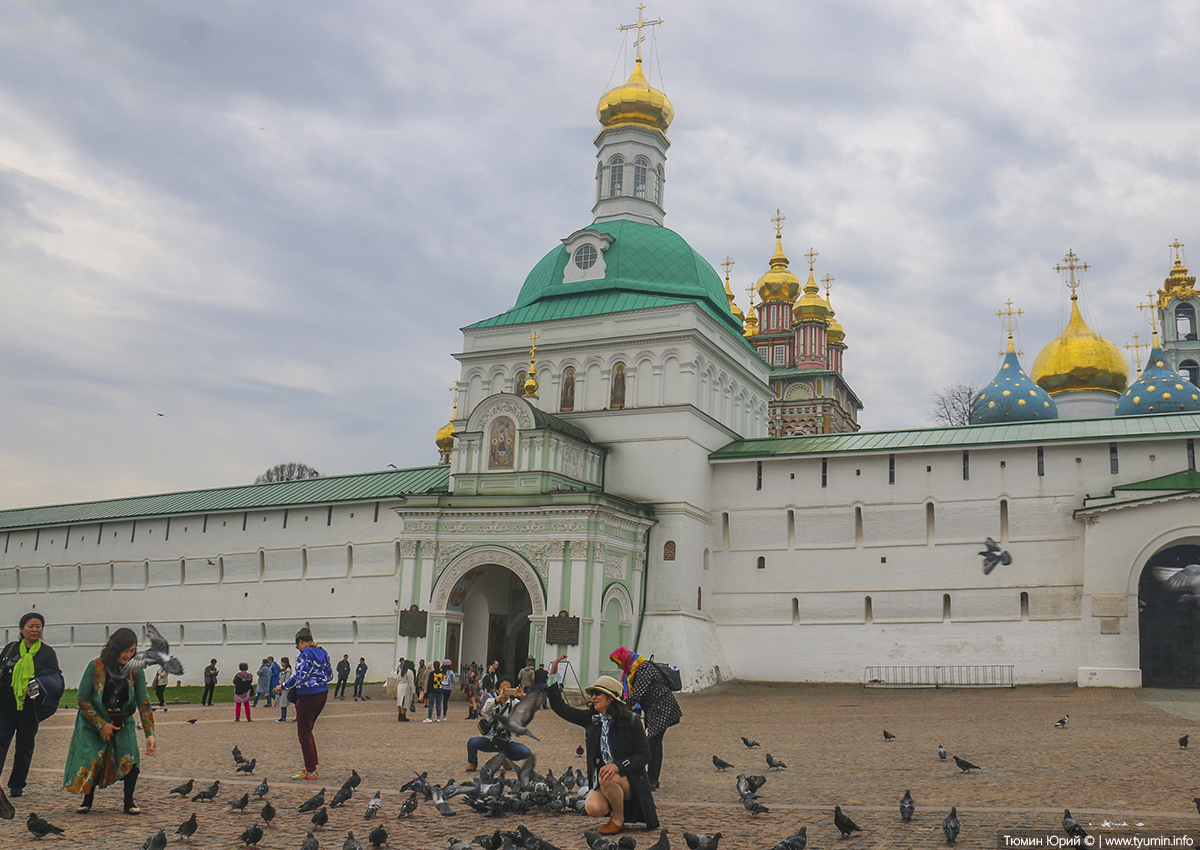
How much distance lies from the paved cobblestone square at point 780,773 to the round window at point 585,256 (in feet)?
58.6

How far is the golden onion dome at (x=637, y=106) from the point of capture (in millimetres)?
38281

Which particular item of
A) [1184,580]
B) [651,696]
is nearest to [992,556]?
[1184,580]

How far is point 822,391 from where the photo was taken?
57.2 meters

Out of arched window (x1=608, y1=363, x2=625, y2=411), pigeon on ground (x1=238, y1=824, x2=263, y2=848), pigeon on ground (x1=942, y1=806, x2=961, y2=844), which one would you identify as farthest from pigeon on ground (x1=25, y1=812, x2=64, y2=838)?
arched window (x1=608, y1=363, x2=625, y2=411)

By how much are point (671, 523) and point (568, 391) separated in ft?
19.4

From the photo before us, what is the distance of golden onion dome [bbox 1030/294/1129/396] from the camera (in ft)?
137

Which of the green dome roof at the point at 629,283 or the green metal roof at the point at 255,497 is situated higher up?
the green dome roof at the point at 629,283

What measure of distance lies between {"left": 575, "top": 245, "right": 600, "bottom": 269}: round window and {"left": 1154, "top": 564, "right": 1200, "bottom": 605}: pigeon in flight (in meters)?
19.4

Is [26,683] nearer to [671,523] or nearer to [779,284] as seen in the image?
[671,523]

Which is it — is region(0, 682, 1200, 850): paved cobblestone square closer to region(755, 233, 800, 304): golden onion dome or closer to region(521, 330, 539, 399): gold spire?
region(521, 330, 539, 399): gold spire

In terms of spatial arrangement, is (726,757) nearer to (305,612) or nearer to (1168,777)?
(1168,777)

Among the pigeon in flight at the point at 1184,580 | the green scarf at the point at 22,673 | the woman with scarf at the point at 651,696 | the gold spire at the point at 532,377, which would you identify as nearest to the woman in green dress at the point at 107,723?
the green scarf at the point at 22,673

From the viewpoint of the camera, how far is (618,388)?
32781 mm

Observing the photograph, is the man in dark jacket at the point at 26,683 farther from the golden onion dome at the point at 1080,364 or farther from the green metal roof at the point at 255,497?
the golden onion dome at the point at 1080,364
